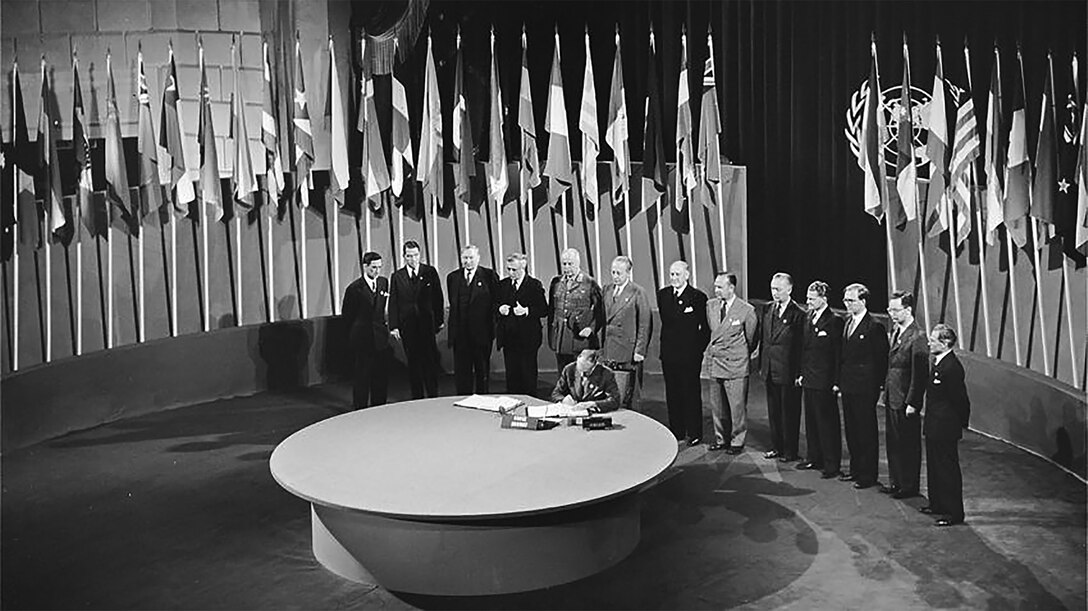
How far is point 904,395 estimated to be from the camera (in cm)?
777

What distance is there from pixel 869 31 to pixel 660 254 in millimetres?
3024

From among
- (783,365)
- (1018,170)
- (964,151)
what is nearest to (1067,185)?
(1018,170)

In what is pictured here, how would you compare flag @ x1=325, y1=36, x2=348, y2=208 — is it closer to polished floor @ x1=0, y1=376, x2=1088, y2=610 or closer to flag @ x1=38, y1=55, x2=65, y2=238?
flag @ x1=38, y1=55, x2=65, y2=238

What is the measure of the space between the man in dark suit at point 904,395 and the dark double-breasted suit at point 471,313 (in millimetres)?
3524

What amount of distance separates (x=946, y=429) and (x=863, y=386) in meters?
0.80

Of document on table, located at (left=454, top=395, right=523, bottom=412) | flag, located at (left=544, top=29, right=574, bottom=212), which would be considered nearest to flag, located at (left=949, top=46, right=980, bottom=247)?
flag, located at (left=544, top=29, right=574, bottom=212)

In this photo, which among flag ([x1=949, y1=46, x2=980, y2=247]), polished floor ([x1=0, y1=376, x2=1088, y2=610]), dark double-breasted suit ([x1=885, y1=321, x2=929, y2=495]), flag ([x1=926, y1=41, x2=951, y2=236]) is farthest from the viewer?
flag ([x1=926, y1=41, x2=951, y2=236])

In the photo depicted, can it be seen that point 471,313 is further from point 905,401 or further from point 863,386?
point 905,401

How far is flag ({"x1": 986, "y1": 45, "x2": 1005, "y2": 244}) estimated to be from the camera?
29.8ft

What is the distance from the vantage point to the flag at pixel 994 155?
909cm

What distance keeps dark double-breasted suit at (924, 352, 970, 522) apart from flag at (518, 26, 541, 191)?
17.1ft

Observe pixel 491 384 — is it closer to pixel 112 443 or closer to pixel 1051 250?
pixel 112 443

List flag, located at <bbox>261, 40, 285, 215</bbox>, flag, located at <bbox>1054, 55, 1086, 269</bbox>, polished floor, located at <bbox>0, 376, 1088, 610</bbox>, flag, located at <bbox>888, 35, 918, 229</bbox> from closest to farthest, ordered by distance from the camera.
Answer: polished floor, located at <bbox>0, 376, 1088, 610</bbox>
flag, located at <bbox>1054, 55, 1086, 269</bbox>
flag, located at <bbox>888, 35, 918, 229</bbox>
flag, located at <bbox>261, 40, 285, 215</bbox>

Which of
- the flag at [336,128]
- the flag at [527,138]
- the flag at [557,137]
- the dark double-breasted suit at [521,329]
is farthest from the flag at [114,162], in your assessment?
the flag at [557,137]
